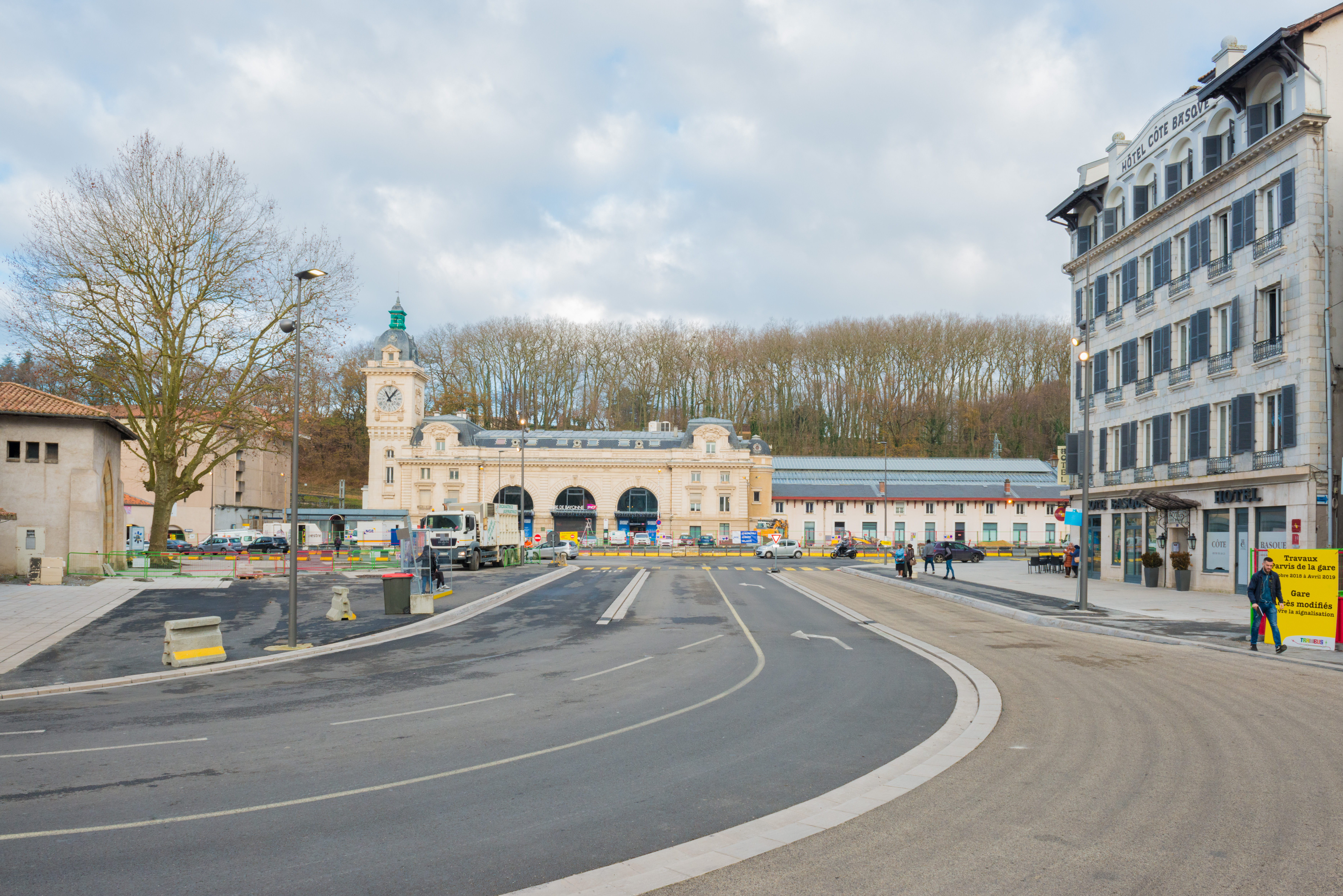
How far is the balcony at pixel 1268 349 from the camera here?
94.2 feet

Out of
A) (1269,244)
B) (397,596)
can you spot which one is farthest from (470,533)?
(1269,244)

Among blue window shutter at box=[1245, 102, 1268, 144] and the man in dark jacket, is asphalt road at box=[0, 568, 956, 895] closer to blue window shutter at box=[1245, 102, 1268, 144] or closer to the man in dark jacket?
the man in dark jacket

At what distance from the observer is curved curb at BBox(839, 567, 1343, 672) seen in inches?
620

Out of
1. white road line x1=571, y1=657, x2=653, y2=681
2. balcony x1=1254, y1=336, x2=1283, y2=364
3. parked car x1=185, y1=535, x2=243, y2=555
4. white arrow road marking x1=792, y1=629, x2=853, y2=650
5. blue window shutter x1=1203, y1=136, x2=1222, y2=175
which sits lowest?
parked car x1=185, y1=535, x2=243, y2=555

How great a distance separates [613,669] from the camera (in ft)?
49.4

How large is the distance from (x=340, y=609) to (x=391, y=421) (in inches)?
2957

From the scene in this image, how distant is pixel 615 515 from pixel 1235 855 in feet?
282

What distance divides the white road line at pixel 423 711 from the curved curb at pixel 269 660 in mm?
5640

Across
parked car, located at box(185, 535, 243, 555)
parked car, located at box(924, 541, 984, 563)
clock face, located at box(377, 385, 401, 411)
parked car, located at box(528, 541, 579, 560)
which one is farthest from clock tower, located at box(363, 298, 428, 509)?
parked car, located at box(924, 541, 984, 563)

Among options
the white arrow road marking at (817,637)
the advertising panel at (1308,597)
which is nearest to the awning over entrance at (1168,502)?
the advertising panel at (1308,597)

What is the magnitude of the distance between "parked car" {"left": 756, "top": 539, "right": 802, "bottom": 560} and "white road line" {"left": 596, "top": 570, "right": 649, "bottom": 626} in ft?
85.1

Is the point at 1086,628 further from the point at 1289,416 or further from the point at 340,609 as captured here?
the point at 340,609

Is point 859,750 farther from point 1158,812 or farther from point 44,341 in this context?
point 44,341

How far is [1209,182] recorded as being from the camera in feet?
104
